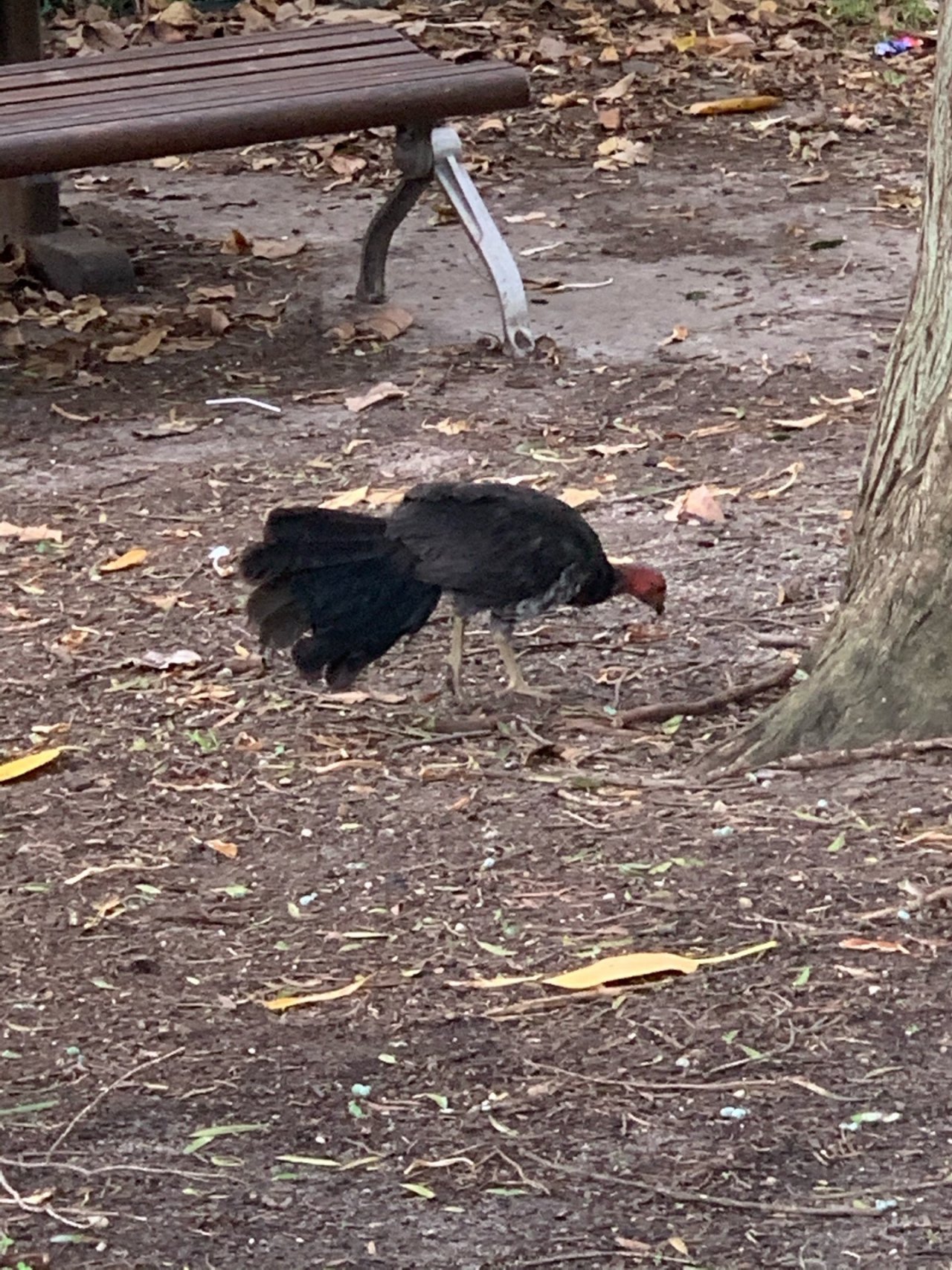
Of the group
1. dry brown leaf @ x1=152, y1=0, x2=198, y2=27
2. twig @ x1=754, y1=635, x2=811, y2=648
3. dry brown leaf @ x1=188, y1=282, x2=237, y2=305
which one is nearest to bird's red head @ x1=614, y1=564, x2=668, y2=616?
twig @ x1=754, y1=635, x2=811, y2=648

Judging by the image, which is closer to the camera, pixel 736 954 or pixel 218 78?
pixel 736 954

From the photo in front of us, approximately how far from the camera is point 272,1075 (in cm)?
321

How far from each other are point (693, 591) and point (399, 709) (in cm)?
96

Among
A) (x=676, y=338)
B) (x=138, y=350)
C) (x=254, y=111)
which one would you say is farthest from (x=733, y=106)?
(x=254, y=111)

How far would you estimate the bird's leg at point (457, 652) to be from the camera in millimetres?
4785

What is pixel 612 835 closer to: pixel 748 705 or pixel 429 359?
pixel 748 705

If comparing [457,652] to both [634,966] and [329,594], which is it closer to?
[329,594]

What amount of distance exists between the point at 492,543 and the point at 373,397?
7.14ft

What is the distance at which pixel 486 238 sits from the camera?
7082mm

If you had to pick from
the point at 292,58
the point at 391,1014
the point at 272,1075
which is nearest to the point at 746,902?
the point at 391,1014

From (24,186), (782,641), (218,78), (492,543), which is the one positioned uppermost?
(218,78)

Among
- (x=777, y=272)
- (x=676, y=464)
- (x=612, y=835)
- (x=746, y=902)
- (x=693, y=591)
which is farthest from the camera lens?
(x=777, y=272)

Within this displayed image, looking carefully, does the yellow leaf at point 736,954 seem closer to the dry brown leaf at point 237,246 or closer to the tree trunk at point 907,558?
the tree trunk at point 907,558

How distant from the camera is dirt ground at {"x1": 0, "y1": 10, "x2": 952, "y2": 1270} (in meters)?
2.90
